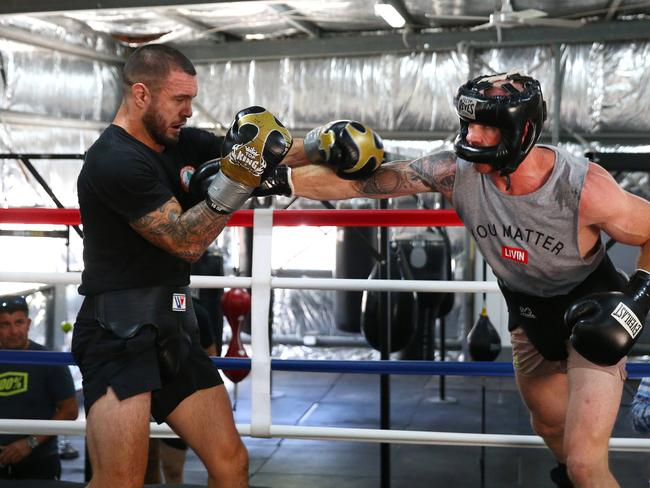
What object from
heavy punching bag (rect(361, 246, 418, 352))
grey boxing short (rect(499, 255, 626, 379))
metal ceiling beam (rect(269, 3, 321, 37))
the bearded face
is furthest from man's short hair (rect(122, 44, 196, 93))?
metal ceiling beam (rect(269, 3, 321, 37))

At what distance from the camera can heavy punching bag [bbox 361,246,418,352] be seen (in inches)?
230

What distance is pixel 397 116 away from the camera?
793 centimetres

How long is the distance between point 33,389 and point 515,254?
91.6 inches

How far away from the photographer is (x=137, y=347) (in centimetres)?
187

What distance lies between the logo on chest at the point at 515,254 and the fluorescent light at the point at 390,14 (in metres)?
4.84

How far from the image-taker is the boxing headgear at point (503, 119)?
6.02 feet

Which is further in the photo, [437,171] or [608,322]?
[437,171]

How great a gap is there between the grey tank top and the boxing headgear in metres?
0.09

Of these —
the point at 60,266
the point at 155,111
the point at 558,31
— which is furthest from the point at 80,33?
the point at 155,111

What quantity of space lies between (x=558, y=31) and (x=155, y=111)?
601cm

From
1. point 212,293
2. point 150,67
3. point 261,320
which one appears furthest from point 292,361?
point 212,293

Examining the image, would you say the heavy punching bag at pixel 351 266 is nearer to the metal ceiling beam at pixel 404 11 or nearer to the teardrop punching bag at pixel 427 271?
the teardrop punching bag at pixel 427 271

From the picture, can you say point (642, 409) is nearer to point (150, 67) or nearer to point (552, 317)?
point (552, 317)

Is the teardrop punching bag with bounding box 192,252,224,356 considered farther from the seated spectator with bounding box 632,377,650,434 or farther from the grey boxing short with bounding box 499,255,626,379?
the grey boxing short with bounding box 499,255,626,379
